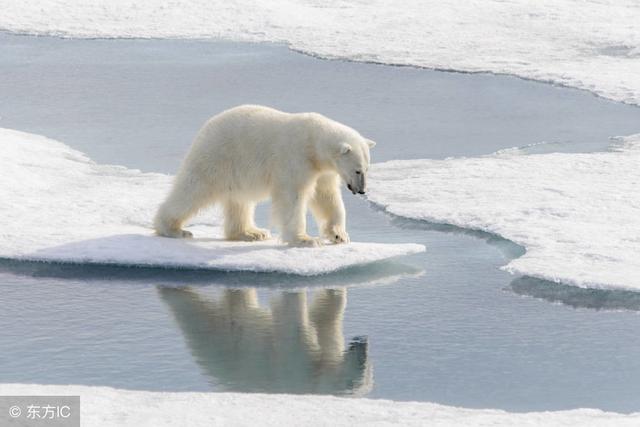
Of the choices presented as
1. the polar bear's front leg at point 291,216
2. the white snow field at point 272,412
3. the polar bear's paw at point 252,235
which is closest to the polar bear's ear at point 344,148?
the polar bear's front leg at point 291,216

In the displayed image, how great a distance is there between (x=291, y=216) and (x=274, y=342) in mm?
1461

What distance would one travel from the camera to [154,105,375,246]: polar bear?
7.77 meters

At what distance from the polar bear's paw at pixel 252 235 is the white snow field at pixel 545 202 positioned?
121 cm

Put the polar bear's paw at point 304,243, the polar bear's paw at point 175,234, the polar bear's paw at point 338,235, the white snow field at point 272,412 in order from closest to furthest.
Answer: the white snow field at point 272,412
the polar bear's paw at point 304,243
the polar bear's paw at point 338,235
the polar bear's paw at point 175,234

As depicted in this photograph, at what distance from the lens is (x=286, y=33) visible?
18922mm

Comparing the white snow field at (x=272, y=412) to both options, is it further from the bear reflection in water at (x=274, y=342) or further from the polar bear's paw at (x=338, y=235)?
the polar bear's paw at (x=338, y=235)

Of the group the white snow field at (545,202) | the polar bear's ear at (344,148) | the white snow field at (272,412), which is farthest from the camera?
the white snow field at (545,202)

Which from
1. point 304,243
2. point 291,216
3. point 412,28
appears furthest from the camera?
point 412,28

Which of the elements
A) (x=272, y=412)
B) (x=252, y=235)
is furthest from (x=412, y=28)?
(x=272, y=412)

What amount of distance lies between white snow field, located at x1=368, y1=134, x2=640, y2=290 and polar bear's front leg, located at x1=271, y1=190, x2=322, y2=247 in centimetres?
137

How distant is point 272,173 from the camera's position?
7.95 m

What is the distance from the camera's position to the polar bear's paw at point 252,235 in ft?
27.5

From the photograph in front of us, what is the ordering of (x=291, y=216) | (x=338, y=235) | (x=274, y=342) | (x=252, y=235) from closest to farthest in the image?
(x=274, y=342)
(x=291, y=216)
(x=338, y=235)
(x=252, y=235)

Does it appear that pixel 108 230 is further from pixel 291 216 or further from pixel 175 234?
pixel 291 216
